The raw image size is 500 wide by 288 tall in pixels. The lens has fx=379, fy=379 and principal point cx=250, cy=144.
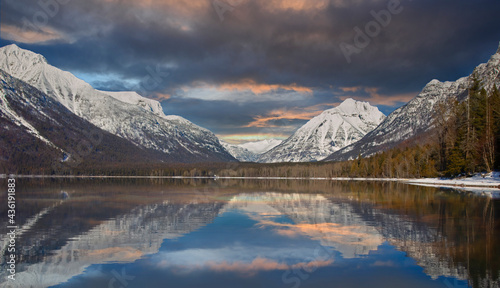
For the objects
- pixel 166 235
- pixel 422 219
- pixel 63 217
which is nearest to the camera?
pixel 166 235

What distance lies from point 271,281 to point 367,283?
414 centimetres

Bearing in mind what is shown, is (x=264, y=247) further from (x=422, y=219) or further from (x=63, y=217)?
(x=63, y=217)

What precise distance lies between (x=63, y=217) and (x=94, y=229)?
890cm

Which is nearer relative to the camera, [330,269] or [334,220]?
[330,269]

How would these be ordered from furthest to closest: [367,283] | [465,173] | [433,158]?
[433,158]
[465,173]
[367,283]

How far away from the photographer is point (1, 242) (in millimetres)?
24438

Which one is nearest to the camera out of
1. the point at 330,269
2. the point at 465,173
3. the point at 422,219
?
the point at 330,269

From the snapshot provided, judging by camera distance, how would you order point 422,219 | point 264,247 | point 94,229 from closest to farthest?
point 264,247 < point 94,229 < point 422,219

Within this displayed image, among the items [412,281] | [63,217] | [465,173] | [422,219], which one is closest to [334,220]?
[422,219]

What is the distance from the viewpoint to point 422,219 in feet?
112

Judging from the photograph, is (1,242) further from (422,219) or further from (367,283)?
(422,219)

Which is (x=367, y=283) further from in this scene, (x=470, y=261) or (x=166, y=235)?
(x=166, y=235)

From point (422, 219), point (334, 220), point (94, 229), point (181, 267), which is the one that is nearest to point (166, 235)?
point (94, 229)

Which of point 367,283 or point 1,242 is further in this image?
point 1,242
